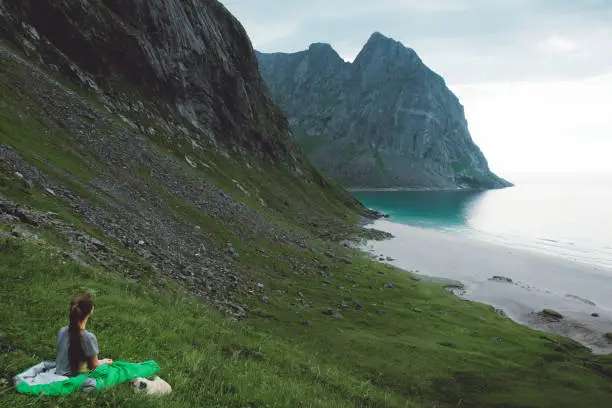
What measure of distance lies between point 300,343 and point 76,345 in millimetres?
19195

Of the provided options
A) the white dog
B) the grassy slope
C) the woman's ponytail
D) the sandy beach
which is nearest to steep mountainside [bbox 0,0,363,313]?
the grassy slope

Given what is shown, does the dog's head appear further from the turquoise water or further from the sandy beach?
the turquoise water

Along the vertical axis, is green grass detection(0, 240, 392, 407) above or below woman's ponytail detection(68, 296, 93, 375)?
below

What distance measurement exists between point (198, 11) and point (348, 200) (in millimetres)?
83593

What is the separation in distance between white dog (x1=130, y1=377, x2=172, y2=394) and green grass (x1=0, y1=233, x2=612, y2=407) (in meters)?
0.35

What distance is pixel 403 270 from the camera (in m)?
66.2

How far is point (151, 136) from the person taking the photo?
6869 cm

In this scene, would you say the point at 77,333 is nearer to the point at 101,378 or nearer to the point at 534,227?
the point at 101,378

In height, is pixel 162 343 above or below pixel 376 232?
above

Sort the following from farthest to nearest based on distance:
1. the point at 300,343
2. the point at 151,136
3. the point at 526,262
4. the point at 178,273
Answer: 1. the point at 526,262
2. the point at 151,136
3. the point at 178,273
4. the point at 300,343

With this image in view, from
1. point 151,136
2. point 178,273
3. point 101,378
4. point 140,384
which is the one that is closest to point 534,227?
point 151,136

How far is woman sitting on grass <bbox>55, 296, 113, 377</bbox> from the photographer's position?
908 cm

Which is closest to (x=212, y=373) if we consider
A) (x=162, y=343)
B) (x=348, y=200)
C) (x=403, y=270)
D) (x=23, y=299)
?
(x=162, y=343)

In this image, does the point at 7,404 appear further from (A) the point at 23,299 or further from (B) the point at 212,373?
(A) the point at 23,299
